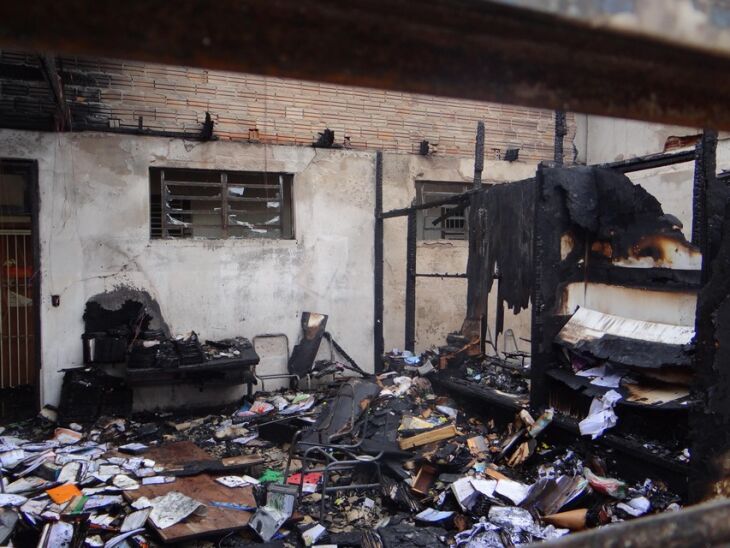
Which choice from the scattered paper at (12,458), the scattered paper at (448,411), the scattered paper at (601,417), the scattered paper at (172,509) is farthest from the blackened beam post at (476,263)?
the scattered paper at (12,458)

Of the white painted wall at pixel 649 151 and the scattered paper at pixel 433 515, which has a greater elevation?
the white painted wall at pixel 649 151

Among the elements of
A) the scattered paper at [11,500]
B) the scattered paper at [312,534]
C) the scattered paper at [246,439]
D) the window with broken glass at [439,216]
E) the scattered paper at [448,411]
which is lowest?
the scattered paper at [312,534]

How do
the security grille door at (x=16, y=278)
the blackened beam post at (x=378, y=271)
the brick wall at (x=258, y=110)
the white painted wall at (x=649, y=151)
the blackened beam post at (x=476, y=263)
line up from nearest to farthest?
the blackened beam post at (x=476, y=263)
the security grille door at (x=16, y=278)
the brick wall at (x=258, y=110)
the white painted wall at (x=649, y=151)
the blackened beam post at (x=378, y=271)

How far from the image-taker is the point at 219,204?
7.29m

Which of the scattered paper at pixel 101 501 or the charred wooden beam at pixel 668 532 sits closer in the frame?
the charred wooden beam at pixel 668 532

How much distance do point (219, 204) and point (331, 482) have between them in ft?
13.8

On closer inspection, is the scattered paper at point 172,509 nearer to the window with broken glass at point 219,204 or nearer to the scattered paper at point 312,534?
the scattered paper at point 312,534

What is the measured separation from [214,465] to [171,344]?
214 cm

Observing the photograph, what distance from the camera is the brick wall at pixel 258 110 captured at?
645cm

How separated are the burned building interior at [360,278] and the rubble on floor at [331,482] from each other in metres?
0.03

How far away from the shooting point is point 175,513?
4047 millimetres

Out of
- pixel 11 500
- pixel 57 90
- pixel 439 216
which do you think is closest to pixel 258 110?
pixel 57 90

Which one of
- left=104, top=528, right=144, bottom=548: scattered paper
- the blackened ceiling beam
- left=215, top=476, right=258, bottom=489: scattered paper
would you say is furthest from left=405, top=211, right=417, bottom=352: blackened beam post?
the blackened ceiling beam

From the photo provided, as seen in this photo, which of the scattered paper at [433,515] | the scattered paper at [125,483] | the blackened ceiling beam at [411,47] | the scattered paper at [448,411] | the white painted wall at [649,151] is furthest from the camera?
the white painted wall at [649,151]
